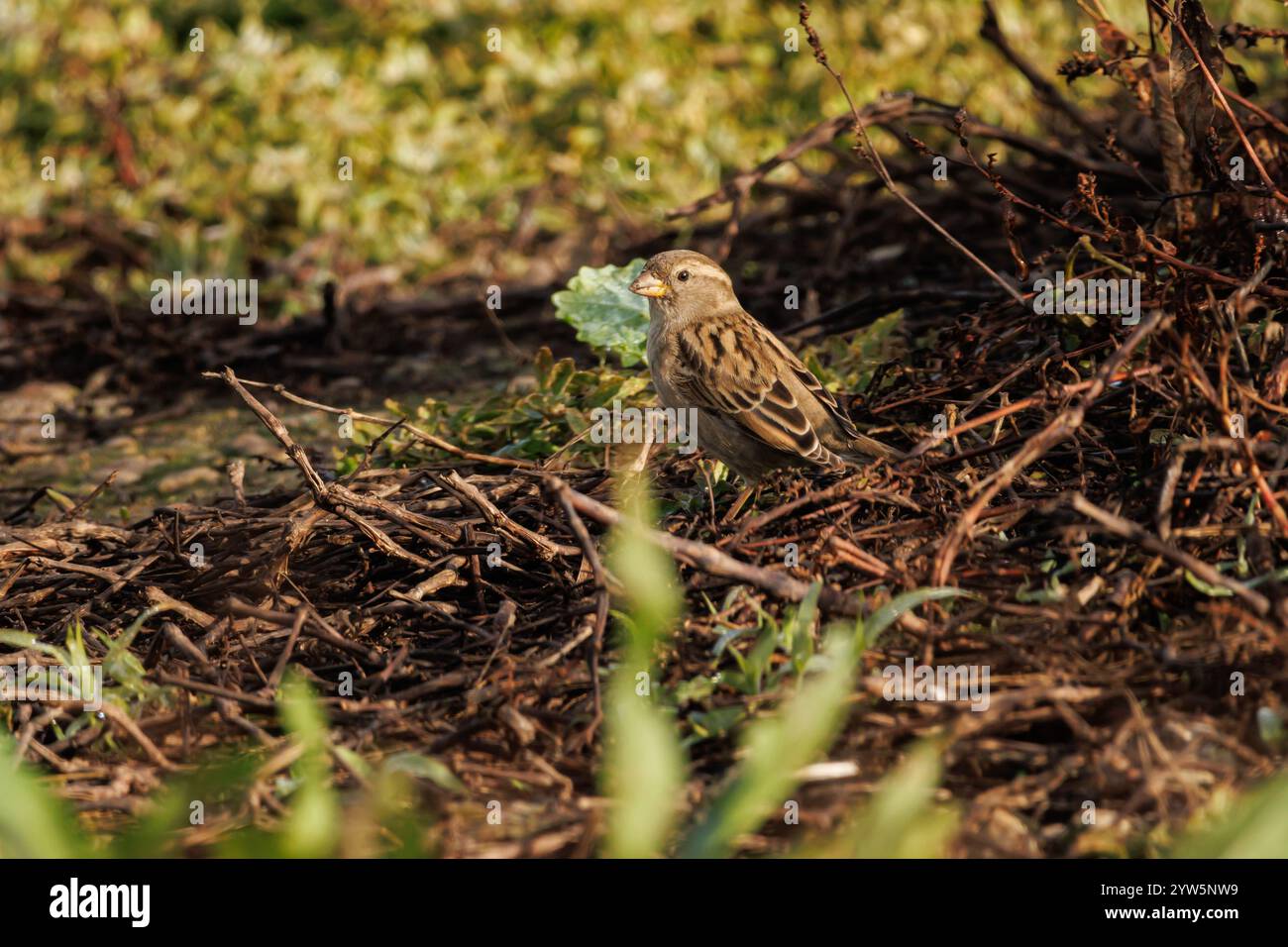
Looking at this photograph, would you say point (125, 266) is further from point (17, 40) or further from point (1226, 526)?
point (1226, 526)

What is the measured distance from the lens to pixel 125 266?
9.28 meters

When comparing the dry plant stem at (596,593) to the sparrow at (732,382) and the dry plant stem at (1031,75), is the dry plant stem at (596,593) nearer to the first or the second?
the sparrow at (732,382)

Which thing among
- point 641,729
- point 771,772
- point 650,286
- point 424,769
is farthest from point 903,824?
point 650,286

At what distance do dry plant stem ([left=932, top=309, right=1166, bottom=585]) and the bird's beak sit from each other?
200 cm

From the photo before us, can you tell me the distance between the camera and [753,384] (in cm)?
502

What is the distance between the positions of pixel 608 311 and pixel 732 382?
101 centimetres

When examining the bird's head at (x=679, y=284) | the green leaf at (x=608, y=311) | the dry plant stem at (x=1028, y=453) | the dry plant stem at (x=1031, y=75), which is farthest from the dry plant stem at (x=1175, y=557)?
the dry plant stem at (x=1031, y=75)

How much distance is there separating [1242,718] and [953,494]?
1223 millimetres

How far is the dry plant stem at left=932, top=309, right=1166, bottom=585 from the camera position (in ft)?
12.0

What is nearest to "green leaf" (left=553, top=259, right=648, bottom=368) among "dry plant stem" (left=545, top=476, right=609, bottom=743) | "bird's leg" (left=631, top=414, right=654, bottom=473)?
"bird's leg" (left=631, top=414, right=654, bottom=473)

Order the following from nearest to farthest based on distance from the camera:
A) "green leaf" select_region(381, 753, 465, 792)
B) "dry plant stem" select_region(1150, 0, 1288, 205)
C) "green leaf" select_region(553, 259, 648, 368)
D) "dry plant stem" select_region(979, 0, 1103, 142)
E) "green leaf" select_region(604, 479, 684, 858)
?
1. "green leaf" select_region(604, 479, 684, 858)
2. "green leaf" select_region(381, 753, 465, 792)
3. "dry plant stem" select_region(1150, 0, 1288, 205)
4. "green leaf" select_region(553, 259, 648, 368)
5. "dry plant stem" select_region(979, 0, 1103, 142)

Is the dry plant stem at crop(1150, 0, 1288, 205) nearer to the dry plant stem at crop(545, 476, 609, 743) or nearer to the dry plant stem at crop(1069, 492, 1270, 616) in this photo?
the dry plant stem at crop(1069, 492, 1270, 616)

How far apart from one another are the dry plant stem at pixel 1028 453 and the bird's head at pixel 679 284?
1995 mm
